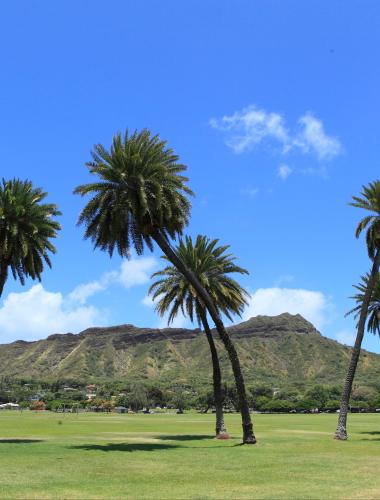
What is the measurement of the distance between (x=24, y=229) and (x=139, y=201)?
9851mm

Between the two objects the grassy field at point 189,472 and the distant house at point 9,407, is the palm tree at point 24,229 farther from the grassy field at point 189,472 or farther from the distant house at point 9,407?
the distant house at point 9,407

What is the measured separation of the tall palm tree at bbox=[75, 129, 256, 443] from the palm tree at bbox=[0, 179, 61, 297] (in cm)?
543

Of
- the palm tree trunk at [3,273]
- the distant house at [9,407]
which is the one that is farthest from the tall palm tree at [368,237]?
the distant house at [9,407]

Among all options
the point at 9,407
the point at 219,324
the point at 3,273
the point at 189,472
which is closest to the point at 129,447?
the point at 219,324

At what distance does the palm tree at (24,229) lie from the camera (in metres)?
38.2

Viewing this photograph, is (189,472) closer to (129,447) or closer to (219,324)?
(129,447)

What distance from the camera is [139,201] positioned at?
33750 mm

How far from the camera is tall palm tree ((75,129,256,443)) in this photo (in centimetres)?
3375

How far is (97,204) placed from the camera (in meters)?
34.8

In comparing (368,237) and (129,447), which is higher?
(368,237)

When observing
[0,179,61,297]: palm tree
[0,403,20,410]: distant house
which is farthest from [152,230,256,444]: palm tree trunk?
[0,403,20,410]: distant house

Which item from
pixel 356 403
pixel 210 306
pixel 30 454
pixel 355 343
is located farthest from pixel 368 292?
pixel 356 403

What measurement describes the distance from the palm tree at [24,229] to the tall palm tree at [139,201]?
543 centimetres

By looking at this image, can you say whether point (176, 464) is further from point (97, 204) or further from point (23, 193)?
point (23, 193)
